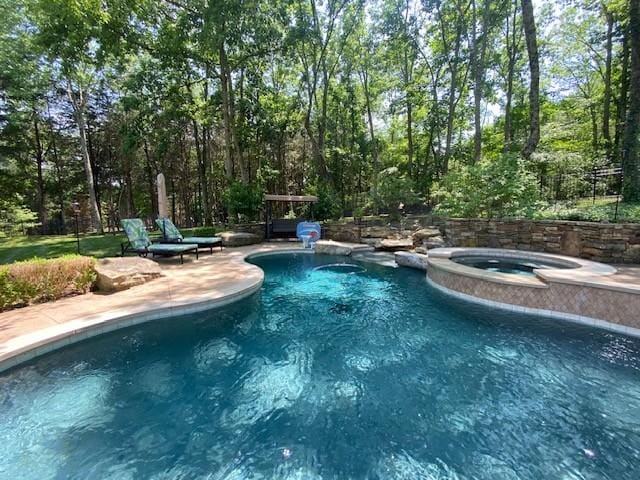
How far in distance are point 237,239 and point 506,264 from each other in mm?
8454

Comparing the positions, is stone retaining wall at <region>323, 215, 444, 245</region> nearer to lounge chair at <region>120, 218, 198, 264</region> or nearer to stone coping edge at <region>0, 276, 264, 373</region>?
lounge chair at <region>120, 218, 198, 264</region>

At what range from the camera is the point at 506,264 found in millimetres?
7109

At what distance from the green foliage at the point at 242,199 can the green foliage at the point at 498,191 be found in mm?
7615

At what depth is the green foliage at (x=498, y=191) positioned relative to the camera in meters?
8.43

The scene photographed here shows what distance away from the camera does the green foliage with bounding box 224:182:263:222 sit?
12359 mm

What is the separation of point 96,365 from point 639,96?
12343mm

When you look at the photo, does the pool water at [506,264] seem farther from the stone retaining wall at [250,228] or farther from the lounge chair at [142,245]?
the stone retaining wall at [250,228]

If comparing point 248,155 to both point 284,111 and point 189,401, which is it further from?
point 189,401

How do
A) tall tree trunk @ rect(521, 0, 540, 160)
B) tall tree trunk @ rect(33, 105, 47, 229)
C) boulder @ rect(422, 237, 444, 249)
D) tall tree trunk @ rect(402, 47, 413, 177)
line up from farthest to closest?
tall tree trunk @ rect(402, 47, 413, 177), tall tree trunk @ rect(33, 105, 47, 229), boulder @ rect(422, 237, 444, 249), tall tree trunk @ rect(521, 0, 540, 160)

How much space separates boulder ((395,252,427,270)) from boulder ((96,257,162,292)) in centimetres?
603

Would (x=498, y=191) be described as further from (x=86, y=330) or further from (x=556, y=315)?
(x=86, y=330)

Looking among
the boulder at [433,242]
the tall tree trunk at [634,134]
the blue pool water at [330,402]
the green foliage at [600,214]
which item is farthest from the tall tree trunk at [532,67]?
the blue pool water at [330,402]

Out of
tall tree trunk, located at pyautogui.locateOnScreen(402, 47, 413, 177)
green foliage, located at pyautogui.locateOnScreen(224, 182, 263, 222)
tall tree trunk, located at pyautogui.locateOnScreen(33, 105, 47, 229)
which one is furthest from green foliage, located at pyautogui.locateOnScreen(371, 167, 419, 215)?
tall tree trunk, located at pyautogui.locateOnScreen(33, 105, 47, 229)

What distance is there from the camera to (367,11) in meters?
15.2
